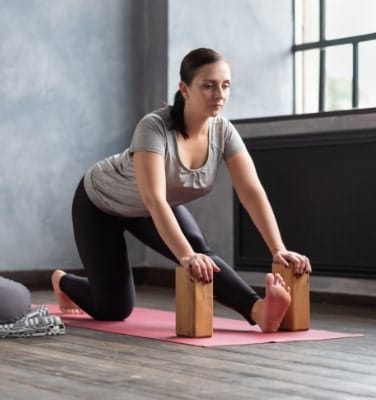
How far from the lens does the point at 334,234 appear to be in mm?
4047

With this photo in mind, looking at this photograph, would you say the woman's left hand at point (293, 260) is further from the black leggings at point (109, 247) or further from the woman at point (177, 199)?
the black leggings at point (109, 247)

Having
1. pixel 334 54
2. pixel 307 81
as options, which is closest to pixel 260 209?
pixel 334 54

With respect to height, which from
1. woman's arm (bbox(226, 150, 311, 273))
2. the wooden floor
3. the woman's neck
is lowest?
the wooden floor

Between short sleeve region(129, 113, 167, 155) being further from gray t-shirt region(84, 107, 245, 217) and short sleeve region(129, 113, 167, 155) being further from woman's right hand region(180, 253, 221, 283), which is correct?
woman's right hand region(180, 253, 221, 283)

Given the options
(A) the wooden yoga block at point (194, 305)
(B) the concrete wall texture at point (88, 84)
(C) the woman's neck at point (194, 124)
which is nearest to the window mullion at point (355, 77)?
(B) the concrete wall texture at point (88, 84)

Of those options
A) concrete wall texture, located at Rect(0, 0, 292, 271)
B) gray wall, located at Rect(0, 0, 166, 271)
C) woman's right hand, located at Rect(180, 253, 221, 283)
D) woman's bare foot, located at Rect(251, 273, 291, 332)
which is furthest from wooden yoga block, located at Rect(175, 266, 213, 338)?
gray wall, located at Rect(0, 0, 166, 271)

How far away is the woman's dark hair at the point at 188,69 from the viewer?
284 cm

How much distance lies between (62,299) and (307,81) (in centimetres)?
188

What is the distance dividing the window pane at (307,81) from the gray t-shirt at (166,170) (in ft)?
5.55

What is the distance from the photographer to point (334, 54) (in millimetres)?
4508

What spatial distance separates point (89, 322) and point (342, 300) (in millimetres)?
1260

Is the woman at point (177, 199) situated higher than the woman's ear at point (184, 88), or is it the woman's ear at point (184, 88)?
the woman's ear at point (184, 88)

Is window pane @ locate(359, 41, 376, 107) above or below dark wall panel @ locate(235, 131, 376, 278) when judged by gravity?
above

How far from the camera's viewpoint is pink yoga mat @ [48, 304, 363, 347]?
275 cm
